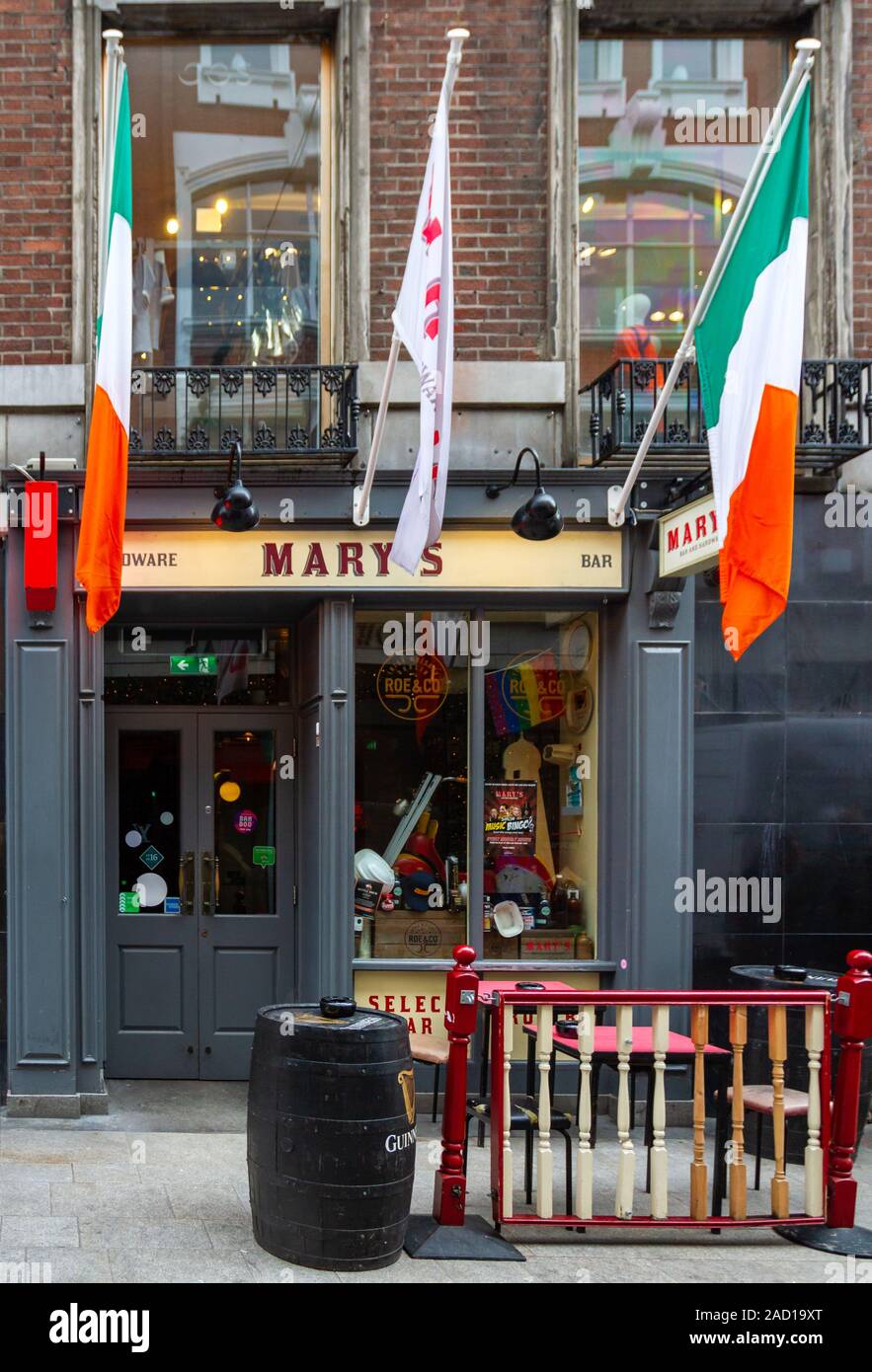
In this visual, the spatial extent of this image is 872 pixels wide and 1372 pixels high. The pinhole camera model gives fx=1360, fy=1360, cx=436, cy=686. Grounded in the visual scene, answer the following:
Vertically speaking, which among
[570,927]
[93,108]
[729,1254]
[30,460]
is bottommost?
Result: [729,1254]

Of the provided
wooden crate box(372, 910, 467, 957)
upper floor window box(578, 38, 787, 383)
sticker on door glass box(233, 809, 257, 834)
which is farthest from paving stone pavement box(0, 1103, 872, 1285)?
upper floor window box(578, 38, 787, 383)

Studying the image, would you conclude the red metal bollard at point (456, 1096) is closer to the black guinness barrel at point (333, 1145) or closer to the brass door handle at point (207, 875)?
the black guinness barrel at point (333, 1145)

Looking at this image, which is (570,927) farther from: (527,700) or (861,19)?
(861,19)

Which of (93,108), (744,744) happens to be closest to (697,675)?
(744,744)

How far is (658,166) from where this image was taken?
31.2 ft

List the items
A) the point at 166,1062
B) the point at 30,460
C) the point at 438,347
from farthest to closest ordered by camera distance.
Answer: the point at 166,1062
the point at 30,460
the point at 438,347

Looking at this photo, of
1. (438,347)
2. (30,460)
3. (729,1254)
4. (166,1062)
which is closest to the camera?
(729,1254)

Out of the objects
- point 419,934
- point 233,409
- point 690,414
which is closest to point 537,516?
point 690,414

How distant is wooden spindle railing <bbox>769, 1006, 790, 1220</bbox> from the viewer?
6.52m

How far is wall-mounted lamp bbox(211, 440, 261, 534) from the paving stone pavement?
12.3ft

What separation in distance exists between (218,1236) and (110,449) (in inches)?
165

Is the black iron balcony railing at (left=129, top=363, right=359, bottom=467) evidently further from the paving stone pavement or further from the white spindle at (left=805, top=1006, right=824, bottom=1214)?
the white spindle at (left=805, top=1006, right=824, bottom=1214)

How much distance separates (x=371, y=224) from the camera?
9133 mm

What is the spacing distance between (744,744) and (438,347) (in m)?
3.67
